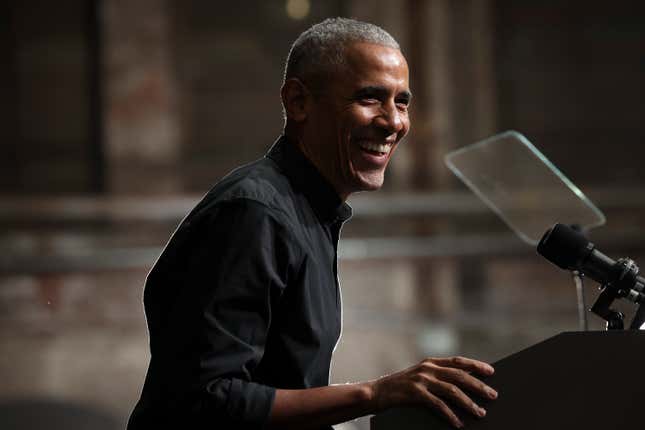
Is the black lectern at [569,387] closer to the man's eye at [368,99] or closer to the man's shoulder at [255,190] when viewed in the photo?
the man's shoulder at [255,190]

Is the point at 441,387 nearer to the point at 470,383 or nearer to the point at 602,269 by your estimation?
the point at 470,383

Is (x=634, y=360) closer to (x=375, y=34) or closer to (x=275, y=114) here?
(x=375, y=34)

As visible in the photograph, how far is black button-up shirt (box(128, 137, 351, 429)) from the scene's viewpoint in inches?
47.6

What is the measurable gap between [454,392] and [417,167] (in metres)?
4.49

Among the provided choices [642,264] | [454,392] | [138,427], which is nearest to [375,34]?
[454,392]

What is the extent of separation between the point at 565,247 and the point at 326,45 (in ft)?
1.60

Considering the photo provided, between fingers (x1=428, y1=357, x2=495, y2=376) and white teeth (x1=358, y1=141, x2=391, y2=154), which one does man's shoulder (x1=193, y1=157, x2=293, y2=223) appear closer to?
white teeth (x1=358, y1=141, x2=391, y2=154)

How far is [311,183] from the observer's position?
4.74ft

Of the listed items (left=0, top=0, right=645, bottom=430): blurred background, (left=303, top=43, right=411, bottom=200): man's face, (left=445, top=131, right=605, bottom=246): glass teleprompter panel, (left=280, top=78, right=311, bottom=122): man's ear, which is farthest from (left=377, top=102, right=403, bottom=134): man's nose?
(left=0, top=0, right=645, bottom=430): blurred background

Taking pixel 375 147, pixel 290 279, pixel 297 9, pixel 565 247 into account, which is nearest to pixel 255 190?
pixel 290 279

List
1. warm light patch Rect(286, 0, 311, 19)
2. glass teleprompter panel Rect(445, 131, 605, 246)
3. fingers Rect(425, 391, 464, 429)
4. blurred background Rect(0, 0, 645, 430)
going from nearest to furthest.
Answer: fingers Rect(425, 391, 464, 429) → glass teleprompter panel Rect(445, 131, 605, 246) → blurred background Rect(0, 0, 645, 430) → warm light patch Rect(286, 0, 311, 19)

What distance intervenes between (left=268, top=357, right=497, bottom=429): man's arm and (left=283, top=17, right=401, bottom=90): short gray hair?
1.61 ft

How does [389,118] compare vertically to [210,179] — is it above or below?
above

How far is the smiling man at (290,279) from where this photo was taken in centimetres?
121
